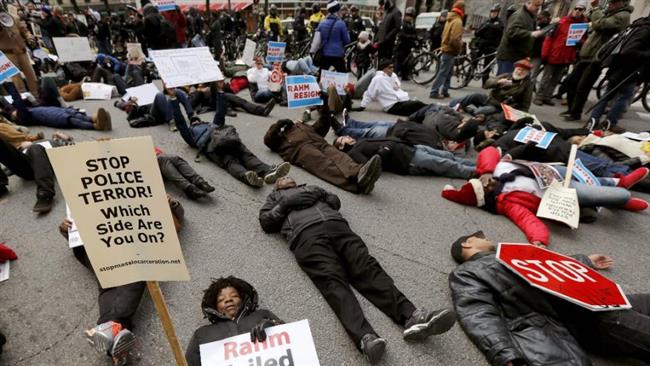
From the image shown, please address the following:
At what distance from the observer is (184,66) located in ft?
14.5

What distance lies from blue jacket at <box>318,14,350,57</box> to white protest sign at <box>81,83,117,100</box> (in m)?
4.71

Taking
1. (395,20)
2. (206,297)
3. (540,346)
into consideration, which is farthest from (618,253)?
(395,20)

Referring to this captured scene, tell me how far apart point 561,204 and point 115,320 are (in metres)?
3.60

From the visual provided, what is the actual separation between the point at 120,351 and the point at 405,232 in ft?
7.44

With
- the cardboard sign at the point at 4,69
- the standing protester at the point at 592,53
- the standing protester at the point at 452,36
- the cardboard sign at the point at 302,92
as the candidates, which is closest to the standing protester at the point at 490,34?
the standing protester at the point at 452,36

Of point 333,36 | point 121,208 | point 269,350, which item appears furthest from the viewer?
point 333,36

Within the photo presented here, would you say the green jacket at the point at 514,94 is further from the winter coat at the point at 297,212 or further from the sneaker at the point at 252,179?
the sneaker at the point at 252,179

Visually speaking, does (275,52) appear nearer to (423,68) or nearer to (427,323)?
(423,68)

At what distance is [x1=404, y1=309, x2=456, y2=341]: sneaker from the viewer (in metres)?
1.73

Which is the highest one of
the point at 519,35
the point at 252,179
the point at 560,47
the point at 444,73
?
the point at 519,35

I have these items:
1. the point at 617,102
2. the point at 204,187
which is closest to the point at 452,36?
the point at 617,102

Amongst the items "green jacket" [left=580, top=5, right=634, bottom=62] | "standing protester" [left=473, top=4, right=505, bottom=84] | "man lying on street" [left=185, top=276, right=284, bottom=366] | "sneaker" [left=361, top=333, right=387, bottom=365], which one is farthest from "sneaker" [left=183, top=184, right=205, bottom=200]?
"standing protester" [left=473, top=4, right=505, bottom=84]

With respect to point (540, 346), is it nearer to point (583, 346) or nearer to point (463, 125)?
point (583, 346)

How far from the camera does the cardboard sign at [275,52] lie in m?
7.36
